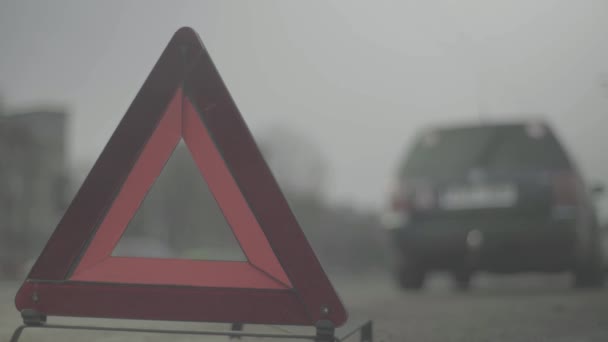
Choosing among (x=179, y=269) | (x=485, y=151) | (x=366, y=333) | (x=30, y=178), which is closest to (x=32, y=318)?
(x=179, y=269)

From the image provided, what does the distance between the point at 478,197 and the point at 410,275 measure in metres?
1.53

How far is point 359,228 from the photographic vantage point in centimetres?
4916

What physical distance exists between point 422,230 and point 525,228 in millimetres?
1087

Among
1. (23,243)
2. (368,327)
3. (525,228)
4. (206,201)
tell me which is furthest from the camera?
(206,201)

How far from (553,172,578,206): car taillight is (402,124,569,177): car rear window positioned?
0.17 metres

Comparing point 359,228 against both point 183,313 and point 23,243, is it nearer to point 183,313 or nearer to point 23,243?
point 23,243

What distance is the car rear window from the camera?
8.77 m

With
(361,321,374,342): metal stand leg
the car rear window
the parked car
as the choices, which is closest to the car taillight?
the parked car

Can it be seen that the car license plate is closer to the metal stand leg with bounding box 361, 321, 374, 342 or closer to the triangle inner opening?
the metal stand leg with bounding box 361, 321, 374, 342

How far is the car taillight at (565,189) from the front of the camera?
332 inches

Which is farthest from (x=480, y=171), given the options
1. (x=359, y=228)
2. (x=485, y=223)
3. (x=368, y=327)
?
(x=359, y=228)

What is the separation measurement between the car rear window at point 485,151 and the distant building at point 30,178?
1038 inches

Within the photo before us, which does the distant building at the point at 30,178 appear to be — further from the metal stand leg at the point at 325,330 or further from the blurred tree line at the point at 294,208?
the metal stand leg at the point at 325,330

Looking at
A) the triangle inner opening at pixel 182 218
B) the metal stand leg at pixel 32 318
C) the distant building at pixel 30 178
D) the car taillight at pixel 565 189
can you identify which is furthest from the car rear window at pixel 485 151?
the distant building at pixel 30 178
